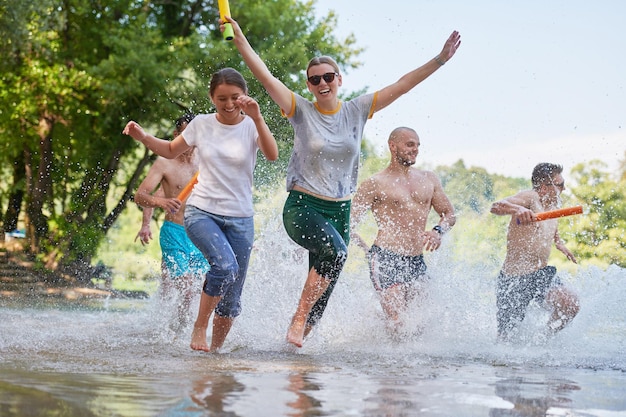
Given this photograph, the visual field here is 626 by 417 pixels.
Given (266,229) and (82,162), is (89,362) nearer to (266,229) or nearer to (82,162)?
(266,229)

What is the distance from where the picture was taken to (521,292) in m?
8.13

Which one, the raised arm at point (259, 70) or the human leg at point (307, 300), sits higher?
the raised arm at point (259, 70)

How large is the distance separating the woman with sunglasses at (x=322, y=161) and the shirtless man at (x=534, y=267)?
1770mm

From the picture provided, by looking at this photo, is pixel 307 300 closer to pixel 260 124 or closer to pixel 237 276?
pixel 237 276

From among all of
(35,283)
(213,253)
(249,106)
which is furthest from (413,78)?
→ (35,283)

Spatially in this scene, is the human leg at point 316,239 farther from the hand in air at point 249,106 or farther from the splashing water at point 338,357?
the hand in air at point 249,106

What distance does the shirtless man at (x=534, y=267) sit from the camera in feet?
26.1

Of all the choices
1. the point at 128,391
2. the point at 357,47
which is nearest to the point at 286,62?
the point at 357,47

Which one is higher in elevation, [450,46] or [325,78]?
[450,46]

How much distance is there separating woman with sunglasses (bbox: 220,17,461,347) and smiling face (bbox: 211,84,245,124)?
10.2 inches

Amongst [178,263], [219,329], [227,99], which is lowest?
[219,329]

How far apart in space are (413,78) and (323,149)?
809 mm

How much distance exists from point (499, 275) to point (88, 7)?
1570 centimetres

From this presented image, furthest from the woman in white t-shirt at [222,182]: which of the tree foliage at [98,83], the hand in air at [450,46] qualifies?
the tree foliage at [98,83]
